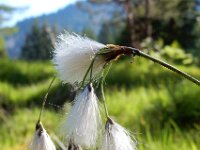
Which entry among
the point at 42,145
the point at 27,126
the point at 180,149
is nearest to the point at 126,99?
the point at 27,126

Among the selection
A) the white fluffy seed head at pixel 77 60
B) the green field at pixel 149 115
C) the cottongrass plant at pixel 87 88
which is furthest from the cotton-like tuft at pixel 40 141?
the green field at pixel 149 115

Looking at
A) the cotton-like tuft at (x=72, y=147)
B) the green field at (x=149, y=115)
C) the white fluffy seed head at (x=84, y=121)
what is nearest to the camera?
the white fluffy seed head at (x=84, y=121)

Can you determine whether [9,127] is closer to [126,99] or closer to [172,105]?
[126,99]

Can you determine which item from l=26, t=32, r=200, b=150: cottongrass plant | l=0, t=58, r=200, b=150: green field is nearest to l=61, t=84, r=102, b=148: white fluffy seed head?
l=26, t=32, r=200, b=150: cottongrass plant

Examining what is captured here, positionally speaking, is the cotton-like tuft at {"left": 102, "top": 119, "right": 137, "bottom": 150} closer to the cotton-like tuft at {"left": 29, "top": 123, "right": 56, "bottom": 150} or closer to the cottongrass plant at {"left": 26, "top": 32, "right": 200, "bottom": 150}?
the cottongrass plant at {"left": 26, "top": 32, "right": 200, "bottom": 150}

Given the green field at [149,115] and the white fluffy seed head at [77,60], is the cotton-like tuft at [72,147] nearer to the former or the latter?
the white fluffy seed head at [77,60]

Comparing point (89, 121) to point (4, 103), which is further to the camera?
point (4, 103)
